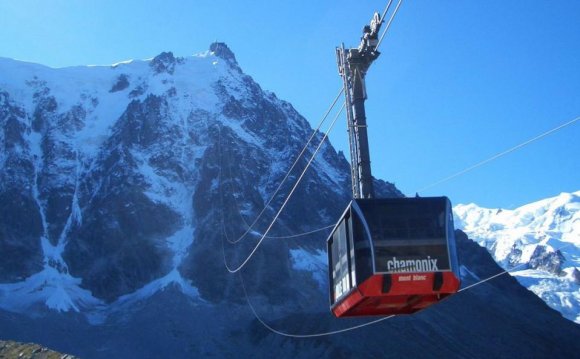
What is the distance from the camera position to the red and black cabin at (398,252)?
2423 cm

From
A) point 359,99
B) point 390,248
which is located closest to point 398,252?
point 390,248

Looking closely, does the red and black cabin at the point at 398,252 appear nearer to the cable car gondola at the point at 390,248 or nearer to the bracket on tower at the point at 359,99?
the cable car gondola at the point at 390,248

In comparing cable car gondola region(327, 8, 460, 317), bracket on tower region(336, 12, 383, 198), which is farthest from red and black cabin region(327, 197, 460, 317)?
bracket on tower region(336, 12, 383, 198)

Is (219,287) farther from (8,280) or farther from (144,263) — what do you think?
(8,280)

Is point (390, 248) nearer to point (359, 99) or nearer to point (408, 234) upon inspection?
point (408, 234)

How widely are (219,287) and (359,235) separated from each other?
521ft

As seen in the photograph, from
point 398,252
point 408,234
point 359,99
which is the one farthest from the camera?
point 359,99

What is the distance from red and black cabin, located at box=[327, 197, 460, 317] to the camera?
24234mm

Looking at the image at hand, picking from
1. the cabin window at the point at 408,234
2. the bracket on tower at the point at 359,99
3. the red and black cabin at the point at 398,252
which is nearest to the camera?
the red and black cabin at the point at 398,252

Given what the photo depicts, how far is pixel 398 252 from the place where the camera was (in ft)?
80.8

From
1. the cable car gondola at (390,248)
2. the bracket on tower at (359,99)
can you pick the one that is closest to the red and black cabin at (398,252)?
the cable car gondola at (390,248)

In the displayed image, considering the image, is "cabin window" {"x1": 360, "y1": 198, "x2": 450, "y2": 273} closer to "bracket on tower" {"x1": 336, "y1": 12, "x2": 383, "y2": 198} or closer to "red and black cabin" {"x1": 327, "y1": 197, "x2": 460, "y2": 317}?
"red and black cabin" {"x1": 327, "y1": 197, "x2": 460, "y2": 317}

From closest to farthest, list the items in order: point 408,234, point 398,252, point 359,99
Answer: point 398,252
point 408,234
point 359,99

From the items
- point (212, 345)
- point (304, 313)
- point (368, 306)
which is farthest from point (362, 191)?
point (304, 313)
